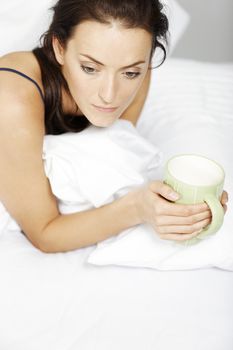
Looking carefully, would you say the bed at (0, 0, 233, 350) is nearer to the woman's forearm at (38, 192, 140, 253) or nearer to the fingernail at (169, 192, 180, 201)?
the woman's forearm at (38, 192, 140, 253)

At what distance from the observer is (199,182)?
0.95 m

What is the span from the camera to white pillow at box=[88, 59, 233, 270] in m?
1.11

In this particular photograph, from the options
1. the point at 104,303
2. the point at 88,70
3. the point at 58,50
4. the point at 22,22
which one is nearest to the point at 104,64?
the point at 88,70

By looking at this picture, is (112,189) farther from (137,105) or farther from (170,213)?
(137,105)

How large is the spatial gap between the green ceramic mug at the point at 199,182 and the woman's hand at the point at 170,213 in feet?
0.04

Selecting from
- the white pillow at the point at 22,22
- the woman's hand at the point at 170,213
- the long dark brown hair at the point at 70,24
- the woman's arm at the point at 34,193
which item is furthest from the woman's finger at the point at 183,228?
the white pillow at the point at 22,22

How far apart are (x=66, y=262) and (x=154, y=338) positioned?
268mm

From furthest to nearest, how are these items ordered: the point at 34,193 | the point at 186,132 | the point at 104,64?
the point at 186,132 → the point at 34,193 → the point at 104,64

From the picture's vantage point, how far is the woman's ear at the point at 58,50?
1.12 m

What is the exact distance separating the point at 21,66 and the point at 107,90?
0.22 meters

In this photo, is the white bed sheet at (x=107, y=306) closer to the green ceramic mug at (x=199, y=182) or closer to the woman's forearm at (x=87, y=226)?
the woman's forearm at (x=87, y=226)

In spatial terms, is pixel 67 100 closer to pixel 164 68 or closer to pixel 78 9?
pixel 78 9

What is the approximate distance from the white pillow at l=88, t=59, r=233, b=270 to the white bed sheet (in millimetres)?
33

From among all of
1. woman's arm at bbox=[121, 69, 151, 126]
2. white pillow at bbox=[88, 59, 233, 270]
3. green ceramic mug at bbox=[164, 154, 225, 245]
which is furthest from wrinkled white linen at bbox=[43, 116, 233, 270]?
woman's arm at bbox=[121, 69, 151, 126]
